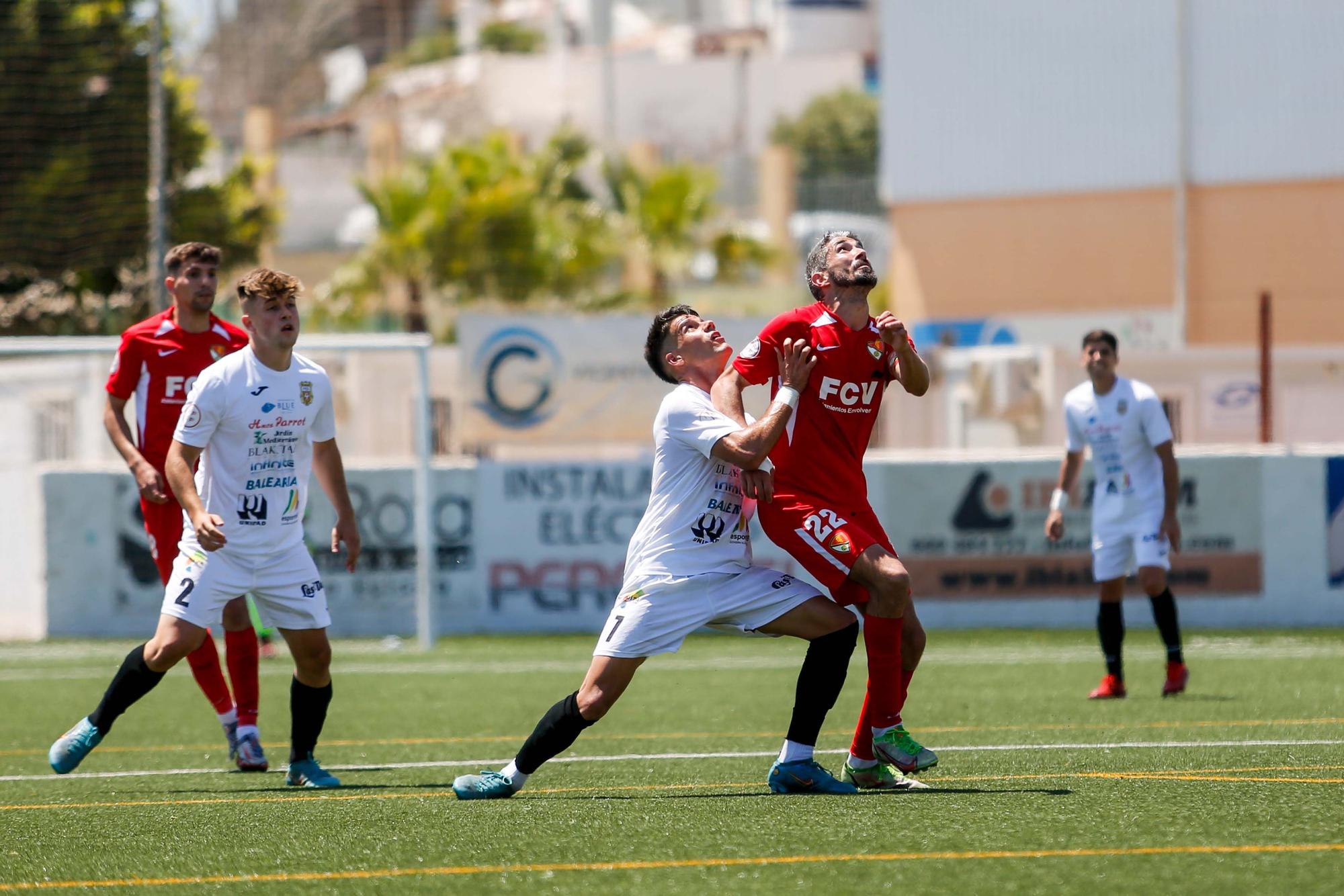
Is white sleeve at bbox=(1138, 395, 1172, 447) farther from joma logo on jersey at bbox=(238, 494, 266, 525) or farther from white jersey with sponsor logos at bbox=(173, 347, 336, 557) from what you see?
joma logo on jersey at bbox=(238, 494, 266, 525)

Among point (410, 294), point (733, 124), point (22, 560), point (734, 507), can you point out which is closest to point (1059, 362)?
point (22, 560)

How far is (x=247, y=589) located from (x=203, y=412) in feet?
2.28

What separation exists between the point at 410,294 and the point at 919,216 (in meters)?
14.1

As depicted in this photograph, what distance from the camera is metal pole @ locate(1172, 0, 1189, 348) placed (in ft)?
129

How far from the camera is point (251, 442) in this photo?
766 cm

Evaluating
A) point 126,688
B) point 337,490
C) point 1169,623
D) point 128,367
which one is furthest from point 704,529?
point 1169,623

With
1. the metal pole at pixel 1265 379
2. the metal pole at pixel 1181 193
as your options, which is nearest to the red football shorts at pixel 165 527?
the metal pole at pixel 1265 379

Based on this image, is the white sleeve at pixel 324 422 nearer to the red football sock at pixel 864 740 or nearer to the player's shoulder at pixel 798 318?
A: the player's shoulder at pixel 798 318

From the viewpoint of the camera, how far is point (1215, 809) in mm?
6273

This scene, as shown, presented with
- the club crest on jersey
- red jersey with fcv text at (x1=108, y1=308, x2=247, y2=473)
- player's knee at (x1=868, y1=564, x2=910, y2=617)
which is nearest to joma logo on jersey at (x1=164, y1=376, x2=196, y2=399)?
red jersey with fcv text at (x1=108, y1=308, x2=247, y2=473)

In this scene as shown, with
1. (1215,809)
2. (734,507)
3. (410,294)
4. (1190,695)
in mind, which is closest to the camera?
(1215,809)

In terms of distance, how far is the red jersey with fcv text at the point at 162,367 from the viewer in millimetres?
8914

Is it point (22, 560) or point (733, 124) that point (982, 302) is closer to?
point (22, 560)

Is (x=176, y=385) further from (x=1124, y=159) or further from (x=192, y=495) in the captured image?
(x=1124, y=159)
